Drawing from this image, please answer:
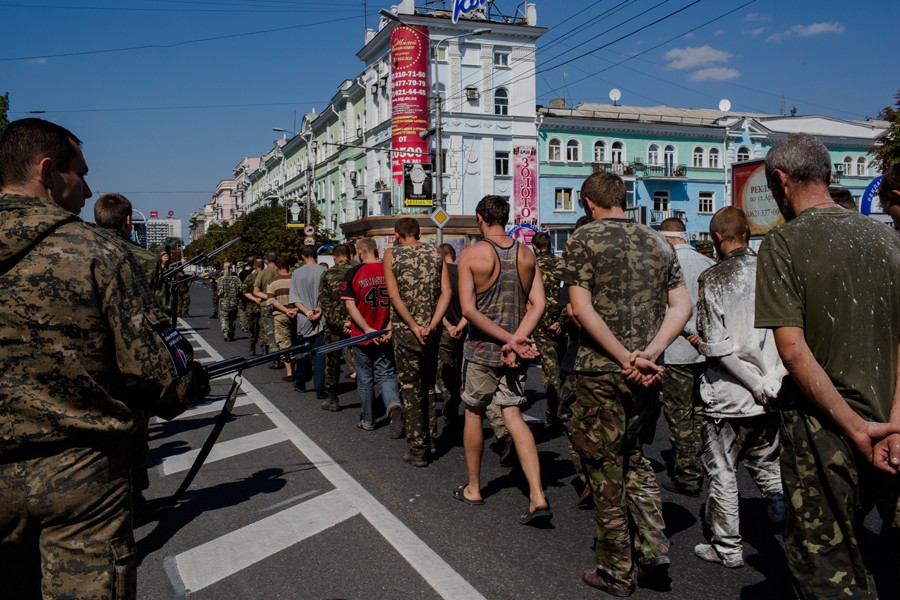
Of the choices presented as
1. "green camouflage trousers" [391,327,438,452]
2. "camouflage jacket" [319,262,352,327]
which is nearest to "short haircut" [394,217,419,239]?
"green camouflage trousers" [391,327,438,452]

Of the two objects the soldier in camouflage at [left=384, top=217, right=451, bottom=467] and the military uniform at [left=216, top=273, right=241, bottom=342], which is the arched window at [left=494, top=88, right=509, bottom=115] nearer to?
the military uniform at [left=216, top=273, right=241, bottom=342]

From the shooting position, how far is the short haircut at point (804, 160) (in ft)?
9.39

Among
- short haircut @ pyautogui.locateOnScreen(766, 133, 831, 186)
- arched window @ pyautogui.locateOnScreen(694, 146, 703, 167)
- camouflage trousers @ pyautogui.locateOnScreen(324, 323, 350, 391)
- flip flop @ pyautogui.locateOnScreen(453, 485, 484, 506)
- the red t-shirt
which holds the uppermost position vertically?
arched window @ pyautogui.locateOnScreen(694, 146, 703, 167)

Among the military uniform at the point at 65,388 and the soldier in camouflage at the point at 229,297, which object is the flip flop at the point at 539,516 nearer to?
the military uniform at the point at 65,388

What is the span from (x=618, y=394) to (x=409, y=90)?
Result: 40162 millimetres

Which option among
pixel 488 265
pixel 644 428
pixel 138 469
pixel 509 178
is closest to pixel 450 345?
pixel 488 265

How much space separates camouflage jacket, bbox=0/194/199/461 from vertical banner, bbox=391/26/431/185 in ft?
131

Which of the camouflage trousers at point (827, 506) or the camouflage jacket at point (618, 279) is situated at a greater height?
the camouflage jacket at point (618, 279)

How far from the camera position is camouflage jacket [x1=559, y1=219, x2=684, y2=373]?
13.6 feet

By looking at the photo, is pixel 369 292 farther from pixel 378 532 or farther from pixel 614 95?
pixel 614 95

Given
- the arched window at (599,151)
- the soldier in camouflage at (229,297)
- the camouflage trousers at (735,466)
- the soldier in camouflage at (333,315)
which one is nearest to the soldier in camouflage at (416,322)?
the soldier in camouflage at (333,315)

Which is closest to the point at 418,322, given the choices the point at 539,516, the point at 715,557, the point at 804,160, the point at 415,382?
the point at 415,382

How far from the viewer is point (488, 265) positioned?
545 centimetres

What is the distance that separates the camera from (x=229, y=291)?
18172mm
